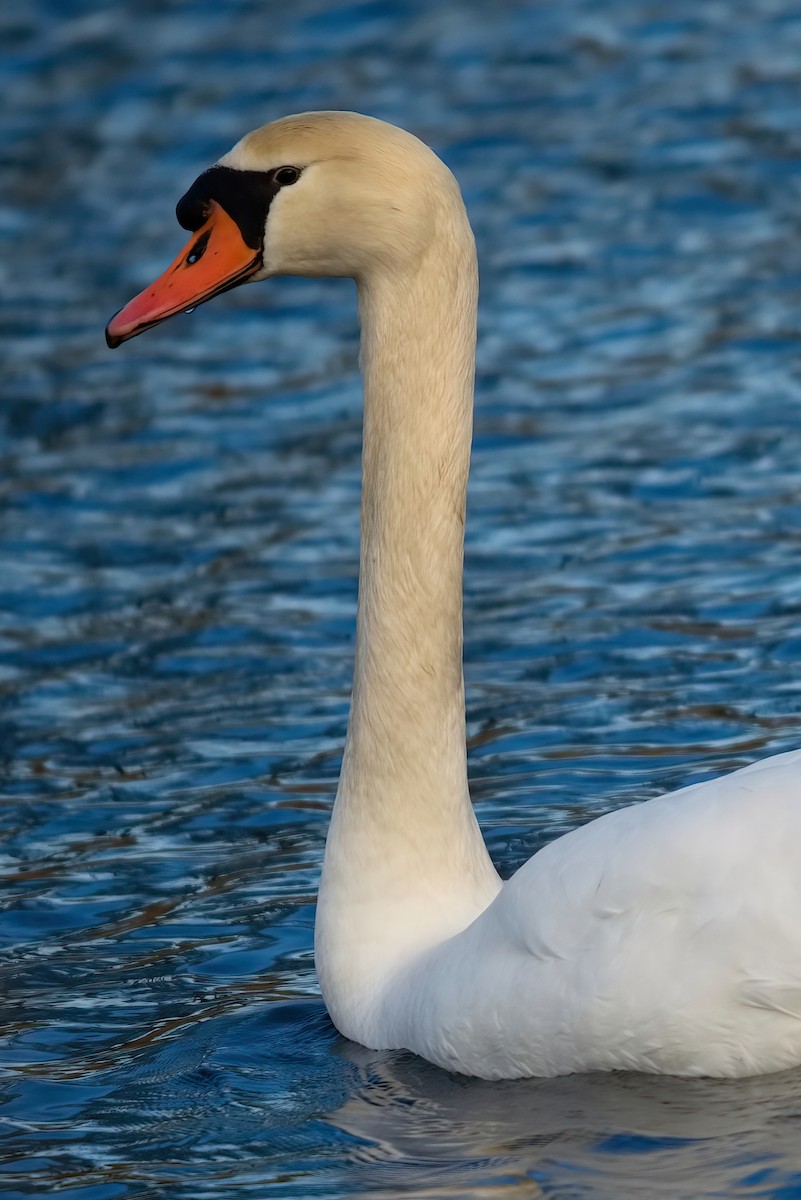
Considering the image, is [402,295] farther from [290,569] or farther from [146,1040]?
[290,569]

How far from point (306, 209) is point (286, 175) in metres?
0.11

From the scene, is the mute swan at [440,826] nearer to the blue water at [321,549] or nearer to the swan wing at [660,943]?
the swan wing at [660,943]

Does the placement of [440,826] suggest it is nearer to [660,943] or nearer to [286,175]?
[660,943]

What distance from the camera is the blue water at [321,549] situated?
203 inches

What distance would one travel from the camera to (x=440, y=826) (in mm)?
5723

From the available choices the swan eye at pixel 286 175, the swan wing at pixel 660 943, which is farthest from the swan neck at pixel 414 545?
the swan wing at pixel 660 943

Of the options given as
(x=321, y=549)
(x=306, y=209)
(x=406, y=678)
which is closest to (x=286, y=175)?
(x=306, y=209)

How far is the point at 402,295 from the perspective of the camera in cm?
552

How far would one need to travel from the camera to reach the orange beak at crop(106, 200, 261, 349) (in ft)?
18.3

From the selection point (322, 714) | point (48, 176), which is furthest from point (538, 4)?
point (322, 714)

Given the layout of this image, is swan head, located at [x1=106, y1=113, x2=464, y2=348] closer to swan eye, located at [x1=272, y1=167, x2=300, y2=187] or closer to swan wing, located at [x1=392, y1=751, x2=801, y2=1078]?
swan eye, located at [x1=272, y1=167, x2=300, y2=187]

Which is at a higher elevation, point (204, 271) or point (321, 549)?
point (204, 271)

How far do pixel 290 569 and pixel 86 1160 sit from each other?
5115mm

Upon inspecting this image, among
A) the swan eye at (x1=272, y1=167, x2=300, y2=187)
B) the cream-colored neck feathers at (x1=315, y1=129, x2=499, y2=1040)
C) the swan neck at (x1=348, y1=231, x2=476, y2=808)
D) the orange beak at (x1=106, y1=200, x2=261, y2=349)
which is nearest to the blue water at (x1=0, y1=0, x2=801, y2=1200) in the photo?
the cream-colored neck feathers at (x1=315, y1=129, x2=499, y2=1040)
